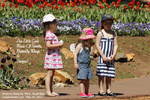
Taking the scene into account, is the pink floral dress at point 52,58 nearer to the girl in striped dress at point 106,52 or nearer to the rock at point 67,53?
the girl in striped dress at point 106,52

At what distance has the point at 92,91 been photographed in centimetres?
995

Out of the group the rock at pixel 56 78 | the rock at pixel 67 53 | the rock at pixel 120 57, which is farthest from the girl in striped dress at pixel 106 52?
the rock at pixel 120 57

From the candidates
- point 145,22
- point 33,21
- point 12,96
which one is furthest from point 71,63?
point 145,22

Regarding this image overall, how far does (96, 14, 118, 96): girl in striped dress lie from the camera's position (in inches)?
348

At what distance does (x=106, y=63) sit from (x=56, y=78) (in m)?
2.38

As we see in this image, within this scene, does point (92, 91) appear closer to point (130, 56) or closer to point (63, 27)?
point (130, 56)

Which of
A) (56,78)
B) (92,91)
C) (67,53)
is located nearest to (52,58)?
(92,91)

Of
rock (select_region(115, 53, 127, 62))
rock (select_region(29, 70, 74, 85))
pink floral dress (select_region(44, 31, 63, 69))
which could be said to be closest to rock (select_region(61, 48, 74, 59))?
rock (select_region(115, 53, 127, 62))

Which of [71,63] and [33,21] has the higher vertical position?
[33,21]

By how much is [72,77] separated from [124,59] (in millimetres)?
2661

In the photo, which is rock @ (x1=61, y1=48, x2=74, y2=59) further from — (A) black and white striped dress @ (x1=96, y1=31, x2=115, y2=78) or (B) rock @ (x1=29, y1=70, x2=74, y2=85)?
(A) black and white striped dress @ (x1=96, y1=31, x2=115, y2=78)

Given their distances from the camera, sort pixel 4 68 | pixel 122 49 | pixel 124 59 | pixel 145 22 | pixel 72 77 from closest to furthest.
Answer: pixel 4 68 → pixel 72 77 → pixel 124 59 → pixel 122 49 → pixel 145 22

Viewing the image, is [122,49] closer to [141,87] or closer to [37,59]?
[37,59]

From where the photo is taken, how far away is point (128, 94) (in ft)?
30.6
